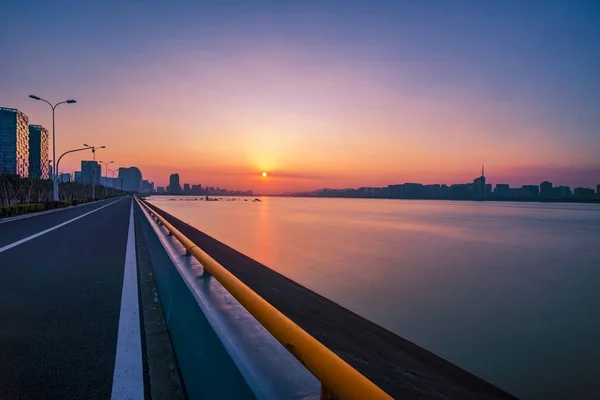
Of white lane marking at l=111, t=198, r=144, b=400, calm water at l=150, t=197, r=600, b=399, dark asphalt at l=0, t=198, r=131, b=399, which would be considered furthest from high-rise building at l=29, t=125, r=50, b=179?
white lane marking at l=111, t=198, r=144, b=400

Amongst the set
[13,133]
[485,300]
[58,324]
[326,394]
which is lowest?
[485,300]

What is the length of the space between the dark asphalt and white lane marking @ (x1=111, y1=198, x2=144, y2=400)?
0.07m

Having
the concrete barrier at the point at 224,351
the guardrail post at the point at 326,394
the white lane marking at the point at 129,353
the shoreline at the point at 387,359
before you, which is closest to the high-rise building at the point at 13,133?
the shoreline at the point at 387,359

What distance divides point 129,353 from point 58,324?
4.95 ft

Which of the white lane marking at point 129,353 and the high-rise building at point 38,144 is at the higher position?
the high-rise building at point 38,144

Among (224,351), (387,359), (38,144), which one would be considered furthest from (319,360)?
(38,144)

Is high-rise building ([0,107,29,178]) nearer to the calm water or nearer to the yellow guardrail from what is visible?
the calm water

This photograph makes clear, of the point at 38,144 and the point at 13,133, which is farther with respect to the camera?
the point at 38,144

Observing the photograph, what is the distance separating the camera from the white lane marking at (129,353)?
2.76 metres

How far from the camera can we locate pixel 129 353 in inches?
134

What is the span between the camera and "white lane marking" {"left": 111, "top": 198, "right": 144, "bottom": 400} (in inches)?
109

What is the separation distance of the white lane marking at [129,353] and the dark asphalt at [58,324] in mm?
70

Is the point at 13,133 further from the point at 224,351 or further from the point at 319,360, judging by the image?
the point at 319,360

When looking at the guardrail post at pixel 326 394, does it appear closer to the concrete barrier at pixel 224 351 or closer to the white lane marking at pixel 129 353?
the concrete barrier at pixel 224 351
